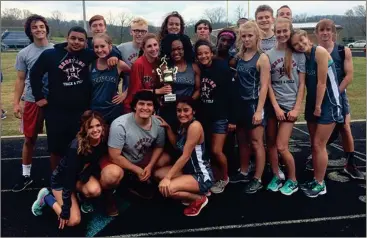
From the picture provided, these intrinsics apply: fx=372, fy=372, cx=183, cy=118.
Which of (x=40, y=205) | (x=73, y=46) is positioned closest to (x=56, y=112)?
(x=73, y=46)

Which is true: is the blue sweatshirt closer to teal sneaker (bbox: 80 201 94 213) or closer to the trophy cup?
the trophy cup

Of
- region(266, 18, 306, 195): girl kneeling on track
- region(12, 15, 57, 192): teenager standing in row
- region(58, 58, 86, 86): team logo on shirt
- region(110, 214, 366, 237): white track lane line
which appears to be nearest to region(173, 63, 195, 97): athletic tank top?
region(266, 18, 306, 195): girl kneeling on track

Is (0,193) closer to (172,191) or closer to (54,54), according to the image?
(54,54)

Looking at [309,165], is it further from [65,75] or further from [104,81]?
[65,75]

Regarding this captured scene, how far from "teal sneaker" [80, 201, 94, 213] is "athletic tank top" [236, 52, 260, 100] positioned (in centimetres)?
204

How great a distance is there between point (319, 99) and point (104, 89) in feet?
7.62

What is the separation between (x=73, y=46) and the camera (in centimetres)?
398

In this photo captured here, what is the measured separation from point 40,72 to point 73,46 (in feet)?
1.52

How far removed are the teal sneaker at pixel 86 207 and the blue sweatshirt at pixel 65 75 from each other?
1.02m

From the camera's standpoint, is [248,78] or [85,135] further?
[248,78]

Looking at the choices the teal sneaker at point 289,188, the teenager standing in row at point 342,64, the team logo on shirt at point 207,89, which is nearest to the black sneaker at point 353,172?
the teenager standing in row at point 342,64

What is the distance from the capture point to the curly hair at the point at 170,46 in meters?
4.04

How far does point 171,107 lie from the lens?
406 cm

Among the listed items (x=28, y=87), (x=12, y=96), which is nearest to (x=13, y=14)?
(x=12, y=96)
